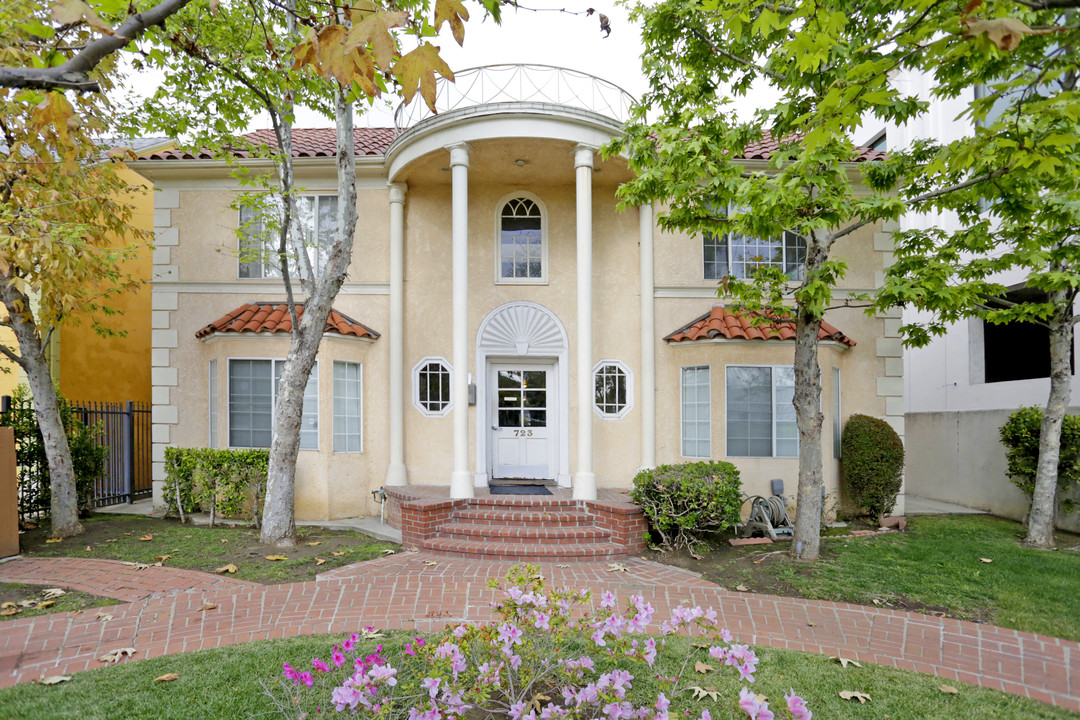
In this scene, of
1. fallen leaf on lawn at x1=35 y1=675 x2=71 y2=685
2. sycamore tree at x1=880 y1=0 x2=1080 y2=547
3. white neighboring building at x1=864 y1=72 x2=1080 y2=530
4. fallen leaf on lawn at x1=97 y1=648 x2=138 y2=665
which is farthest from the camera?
white neighboring building at x1=864 y1=72 x2=1080 y2=530

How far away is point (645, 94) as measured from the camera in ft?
24.0

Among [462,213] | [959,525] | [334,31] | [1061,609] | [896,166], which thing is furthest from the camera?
[959,525]

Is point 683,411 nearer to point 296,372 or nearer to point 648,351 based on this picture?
point 648,351

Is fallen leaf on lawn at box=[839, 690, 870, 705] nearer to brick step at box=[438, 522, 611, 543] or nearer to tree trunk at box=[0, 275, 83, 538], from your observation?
brick step at box=[438, 522, 611, 543]

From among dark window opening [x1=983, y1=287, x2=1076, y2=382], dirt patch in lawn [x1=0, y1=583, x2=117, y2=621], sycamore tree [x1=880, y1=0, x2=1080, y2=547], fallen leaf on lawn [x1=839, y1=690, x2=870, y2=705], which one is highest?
sycamore tree [x1=880, y1=0, x2=1080, y2=547]

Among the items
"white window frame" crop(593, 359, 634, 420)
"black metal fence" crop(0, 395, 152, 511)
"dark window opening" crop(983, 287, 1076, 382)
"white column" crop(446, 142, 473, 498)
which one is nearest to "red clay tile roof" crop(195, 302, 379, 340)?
"white column" crop(446, 142, 473, 498)

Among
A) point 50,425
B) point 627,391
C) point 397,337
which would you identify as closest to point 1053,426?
point 627,391

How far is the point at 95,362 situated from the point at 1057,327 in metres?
17.0

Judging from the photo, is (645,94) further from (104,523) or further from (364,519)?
(104,523)

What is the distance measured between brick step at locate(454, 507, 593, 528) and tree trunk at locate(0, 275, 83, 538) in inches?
216

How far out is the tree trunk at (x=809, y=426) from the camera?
6.83 meters

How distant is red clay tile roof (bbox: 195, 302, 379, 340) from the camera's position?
909 cm

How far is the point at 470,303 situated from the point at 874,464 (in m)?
7.26

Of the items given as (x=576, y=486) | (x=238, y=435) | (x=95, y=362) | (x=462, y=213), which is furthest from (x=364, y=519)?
(x=95, y=362)
